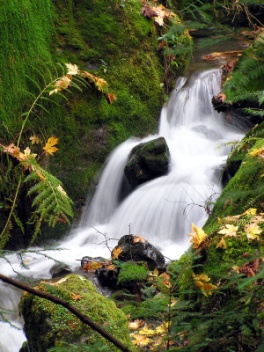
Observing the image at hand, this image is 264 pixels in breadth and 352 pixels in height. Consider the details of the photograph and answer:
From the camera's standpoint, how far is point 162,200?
6.72 m

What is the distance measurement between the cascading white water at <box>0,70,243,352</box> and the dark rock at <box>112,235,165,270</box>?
480mm

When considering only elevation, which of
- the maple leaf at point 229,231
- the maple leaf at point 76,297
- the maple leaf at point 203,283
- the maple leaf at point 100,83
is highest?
the maple leaf at point 100,83

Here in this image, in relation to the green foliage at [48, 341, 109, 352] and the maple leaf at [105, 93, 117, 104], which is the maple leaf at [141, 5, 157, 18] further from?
the green foliage at [48, 341, 109, 352]

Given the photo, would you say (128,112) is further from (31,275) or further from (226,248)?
(226,248)

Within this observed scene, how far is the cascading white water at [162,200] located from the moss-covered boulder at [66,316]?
209 cm

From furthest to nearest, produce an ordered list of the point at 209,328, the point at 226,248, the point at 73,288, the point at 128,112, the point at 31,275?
the point at 128,112, the point at 31,275, the point at 73,288, the point at 226,248, the point at 209,328

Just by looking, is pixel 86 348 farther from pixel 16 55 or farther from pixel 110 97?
pixel 110 97

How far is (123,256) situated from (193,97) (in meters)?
4.03

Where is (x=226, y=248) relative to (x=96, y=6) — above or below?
below

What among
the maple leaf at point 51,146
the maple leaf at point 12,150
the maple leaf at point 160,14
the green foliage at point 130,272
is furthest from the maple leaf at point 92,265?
the maple leaf at point 160,14

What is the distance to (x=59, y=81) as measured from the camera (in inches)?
269

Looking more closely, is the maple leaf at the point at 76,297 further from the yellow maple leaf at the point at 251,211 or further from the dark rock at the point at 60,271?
the dark rock at the point at 60,271

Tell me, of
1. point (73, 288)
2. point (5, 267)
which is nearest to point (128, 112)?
point (5, 267)

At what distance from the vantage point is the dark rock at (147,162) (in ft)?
22.8
